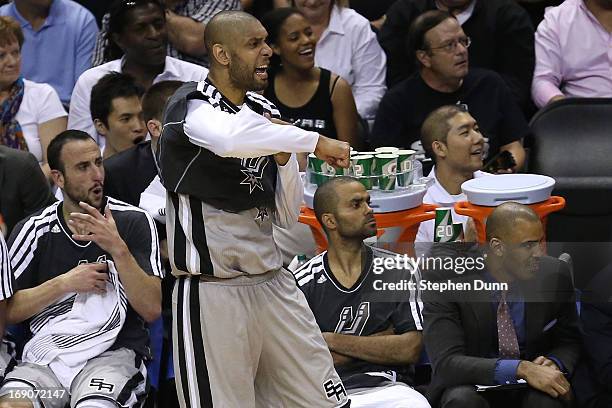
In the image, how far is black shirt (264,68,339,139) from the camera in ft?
21.5

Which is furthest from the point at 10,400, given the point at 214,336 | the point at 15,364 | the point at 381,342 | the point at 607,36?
the point at 607,36

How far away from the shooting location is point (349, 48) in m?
7.11

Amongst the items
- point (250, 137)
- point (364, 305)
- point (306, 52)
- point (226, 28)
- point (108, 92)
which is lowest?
point (364, 305)

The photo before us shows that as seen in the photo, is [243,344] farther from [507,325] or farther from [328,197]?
[507,325]

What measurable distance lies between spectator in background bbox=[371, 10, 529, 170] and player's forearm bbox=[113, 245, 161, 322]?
1866 millimetres

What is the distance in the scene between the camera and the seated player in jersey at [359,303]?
497 cm

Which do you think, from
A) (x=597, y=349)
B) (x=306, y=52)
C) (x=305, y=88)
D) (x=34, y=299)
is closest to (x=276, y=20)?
(x=306, y=52)

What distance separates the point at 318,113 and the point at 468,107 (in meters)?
0.81

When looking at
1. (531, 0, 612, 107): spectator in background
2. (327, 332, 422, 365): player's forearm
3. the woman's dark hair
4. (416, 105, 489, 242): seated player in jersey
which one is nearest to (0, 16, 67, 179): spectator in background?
the woman's dark hair

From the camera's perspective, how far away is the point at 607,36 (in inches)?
274

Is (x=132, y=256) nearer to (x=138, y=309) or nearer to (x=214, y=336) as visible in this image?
(x=138, y=309)

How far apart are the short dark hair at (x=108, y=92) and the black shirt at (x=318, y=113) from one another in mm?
817

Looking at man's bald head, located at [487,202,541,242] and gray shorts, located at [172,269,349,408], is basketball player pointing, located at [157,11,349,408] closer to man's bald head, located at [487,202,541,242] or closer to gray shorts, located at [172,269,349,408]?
gray shorts, located at [172,269,349,408]

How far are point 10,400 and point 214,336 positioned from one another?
1.18m
